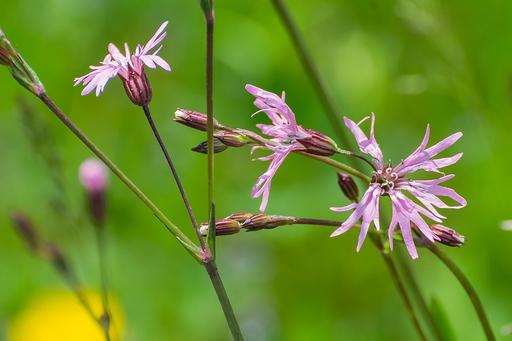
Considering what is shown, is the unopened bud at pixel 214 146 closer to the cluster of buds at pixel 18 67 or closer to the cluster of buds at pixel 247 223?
the cluster of buds at pixel 247 223

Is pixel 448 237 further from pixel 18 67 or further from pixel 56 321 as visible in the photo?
pixel 56 321

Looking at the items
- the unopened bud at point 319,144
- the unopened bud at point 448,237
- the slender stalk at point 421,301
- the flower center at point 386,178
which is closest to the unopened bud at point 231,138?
the unopened bud at point 319,144

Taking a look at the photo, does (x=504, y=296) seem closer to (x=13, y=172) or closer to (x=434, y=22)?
(x=434, y=22)

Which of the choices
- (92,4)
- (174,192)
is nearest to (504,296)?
(174,192)

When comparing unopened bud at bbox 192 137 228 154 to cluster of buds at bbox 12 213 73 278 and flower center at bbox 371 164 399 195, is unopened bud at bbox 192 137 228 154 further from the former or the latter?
cluster of buds at bbox 12 213 73 278

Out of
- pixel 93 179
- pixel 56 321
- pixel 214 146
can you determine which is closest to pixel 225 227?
pixel 214 146

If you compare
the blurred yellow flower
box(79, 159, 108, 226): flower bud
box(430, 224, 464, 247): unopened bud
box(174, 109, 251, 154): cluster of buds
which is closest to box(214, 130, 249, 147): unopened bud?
box(174, 109, 251, 154): cluster of buds
